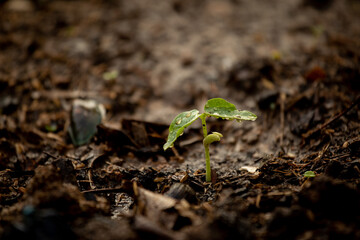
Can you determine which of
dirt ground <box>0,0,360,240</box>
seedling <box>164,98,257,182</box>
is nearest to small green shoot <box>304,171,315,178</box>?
dirt ground <box>0,0,360,240</box>

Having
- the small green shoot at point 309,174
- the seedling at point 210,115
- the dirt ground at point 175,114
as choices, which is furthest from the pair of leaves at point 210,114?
the small green shoot at point 309,174

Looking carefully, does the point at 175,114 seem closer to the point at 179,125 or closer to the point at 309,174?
the point at 179,125

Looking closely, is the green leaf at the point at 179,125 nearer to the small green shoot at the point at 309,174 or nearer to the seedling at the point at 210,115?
the seedling at the point at 210,115

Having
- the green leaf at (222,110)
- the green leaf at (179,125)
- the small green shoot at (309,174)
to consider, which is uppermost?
the green leaf at (222,110)

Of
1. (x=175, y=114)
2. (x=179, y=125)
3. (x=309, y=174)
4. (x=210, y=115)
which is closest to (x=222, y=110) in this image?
(x=210, y=115)

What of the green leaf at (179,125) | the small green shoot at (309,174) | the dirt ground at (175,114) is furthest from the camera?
the small green shoot at (309,174)

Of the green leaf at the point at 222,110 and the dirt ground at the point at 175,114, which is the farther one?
the green leaf at the point at 222,110
